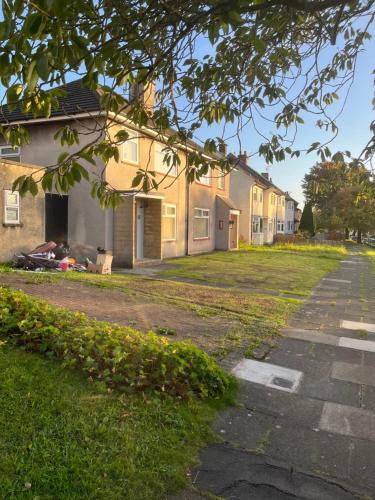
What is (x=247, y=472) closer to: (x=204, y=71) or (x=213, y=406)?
(x=213, y=406)

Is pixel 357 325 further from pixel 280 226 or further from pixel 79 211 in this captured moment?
pixel 280 226

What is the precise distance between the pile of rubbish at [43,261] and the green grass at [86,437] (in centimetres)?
840

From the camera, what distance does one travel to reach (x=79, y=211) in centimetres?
1433

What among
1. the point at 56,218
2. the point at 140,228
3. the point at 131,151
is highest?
the point at 131,151

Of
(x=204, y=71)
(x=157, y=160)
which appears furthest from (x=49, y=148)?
(x=204, y=71)

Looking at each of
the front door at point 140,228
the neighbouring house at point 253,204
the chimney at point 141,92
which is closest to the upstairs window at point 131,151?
the front door at point 140,228

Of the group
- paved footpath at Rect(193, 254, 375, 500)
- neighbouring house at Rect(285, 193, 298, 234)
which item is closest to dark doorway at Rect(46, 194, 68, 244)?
paved footpath at Rect(193, 254, 375, 500)

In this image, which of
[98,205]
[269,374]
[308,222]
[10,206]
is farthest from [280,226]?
[269,374]

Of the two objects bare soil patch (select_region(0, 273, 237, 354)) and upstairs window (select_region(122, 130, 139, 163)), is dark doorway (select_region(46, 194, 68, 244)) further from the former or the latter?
bare soil patch (select_region(0, 273, 237, 354))

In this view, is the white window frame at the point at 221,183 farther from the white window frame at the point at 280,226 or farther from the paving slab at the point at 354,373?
the white window frame at the point at 280,226

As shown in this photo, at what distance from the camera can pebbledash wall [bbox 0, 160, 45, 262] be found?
11.7 meters

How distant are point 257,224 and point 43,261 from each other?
27484 millimetres

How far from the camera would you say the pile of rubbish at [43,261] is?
1184 cm

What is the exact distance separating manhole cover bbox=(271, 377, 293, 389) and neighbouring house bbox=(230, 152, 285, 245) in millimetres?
25849
